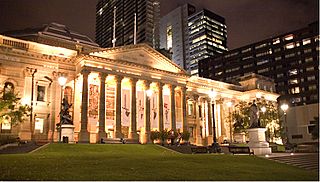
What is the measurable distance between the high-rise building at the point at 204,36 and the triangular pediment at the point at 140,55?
11642 centimetres

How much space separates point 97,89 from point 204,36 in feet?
440

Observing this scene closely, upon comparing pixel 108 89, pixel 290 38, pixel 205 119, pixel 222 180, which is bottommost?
pixel 222 180

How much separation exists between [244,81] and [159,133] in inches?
1521

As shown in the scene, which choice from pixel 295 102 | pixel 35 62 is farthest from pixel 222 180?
pixel 295 102

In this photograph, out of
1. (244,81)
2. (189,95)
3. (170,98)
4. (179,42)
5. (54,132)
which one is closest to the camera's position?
(54,132)

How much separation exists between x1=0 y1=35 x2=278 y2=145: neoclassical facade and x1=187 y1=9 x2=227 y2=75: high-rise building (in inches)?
4607

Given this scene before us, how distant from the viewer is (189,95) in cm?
6469

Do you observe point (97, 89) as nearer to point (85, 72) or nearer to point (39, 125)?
point (85, 72)

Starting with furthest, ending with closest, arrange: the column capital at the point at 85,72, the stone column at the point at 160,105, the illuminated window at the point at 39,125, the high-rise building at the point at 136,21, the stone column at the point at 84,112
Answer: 1. the high-rise building at the point at 136,21
2. the stone column at the point at 160,105
3. the illuminated window at the point at 39,125
4. the column capital at the point at 85,72
5. the stone column at the point at 84,112

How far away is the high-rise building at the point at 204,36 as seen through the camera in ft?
571

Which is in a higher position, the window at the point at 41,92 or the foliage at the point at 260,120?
the window at the point at 41,92

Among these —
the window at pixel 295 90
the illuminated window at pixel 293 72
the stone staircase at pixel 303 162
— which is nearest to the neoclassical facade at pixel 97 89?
the stone staircase at pixel 303 162

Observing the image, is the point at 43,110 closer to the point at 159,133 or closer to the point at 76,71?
the point at 76,71

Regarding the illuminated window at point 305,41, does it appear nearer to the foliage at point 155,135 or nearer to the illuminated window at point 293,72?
the illuminated window at point 293,72
